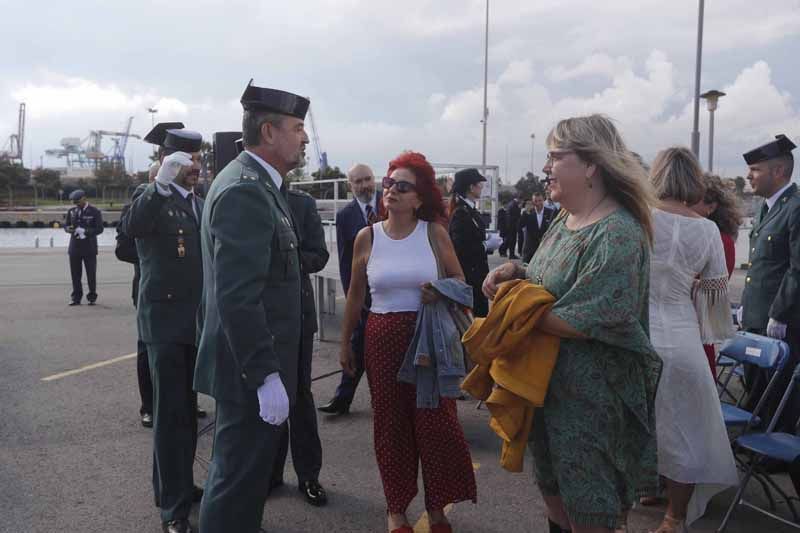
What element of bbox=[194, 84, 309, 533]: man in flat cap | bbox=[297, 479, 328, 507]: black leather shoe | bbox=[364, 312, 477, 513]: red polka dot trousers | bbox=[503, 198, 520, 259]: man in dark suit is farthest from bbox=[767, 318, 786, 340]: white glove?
bbox=[503, 198, 520, 259]: man in dark suit

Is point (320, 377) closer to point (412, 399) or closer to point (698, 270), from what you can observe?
point (412, 399)

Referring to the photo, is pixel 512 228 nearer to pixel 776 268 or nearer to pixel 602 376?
pixel 776 268

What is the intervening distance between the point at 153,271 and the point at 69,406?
2.79m

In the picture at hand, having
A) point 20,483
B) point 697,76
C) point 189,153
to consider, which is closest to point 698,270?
point 189,153

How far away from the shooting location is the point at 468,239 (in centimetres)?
577

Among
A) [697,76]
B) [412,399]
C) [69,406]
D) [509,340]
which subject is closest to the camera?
[509,340]

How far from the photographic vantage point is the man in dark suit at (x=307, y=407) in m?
3.81

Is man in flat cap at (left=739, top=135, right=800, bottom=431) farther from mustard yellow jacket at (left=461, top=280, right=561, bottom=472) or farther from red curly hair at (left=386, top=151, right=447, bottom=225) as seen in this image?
mustard yellow jacket at (left=461, top=280, right=561, bottom=472)

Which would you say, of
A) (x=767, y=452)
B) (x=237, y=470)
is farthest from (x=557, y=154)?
(x=767, y=452)

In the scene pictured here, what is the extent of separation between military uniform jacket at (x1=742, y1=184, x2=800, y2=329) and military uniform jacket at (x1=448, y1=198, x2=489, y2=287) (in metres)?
2.09

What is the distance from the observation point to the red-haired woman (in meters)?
3.38

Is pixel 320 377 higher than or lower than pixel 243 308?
lower

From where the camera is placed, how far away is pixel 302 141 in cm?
272

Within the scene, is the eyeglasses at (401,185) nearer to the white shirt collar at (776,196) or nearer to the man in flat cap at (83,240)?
the white shirt collar at (776,196)
